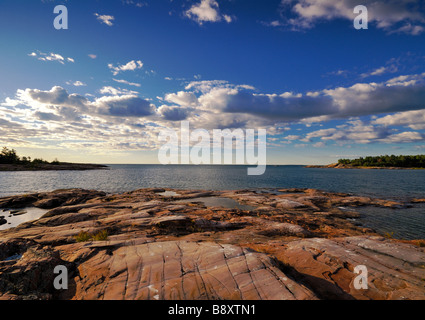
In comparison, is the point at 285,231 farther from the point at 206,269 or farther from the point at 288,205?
the point at 288,205

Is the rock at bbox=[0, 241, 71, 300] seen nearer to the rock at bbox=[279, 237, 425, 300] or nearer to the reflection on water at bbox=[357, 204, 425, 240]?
the rock at bbox=[279, 237, 425, 300]

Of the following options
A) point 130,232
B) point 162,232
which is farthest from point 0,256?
point 162,232

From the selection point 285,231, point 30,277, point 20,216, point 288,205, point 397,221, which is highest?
point 30,277

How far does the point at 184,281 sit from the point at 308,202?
1426 inches

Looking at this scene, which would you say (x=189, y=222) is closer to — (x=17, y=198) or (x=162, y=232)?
(x=162, y=232)

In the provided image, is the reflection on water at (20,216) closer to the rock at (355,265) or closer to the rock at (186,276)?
the rock at (186,276)

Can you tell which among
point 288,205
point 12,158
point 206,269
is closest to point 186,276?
point 206,269

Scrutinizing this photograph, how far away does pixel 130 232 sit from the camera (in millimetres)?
18359

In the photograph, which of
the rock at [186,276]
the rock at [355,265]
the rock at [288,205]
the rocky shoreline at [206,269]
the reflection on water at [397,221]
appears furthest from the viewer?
the rock at [288,205]

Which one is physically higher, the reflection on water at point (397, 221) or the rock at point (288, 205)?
the rock at point (288, 205)

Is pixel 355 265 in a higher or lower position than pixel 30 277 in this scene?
lower

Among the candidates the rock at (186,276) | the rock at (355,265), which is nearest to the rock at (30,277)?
the rock at (186,276)

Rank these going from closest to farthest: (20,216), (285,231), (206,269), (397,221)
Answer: (206,269)
(285,231)
(397,221)
(20,216)

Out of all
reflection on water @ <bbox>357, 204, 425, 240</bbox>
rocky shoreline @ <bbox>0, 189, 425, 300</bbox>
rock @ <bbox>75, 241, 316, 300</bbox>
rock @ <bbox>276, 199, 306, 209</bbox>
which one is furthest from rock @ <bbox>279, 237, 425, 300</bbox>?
rock @ <bbox>276, 199, 306, 209</bbox>
